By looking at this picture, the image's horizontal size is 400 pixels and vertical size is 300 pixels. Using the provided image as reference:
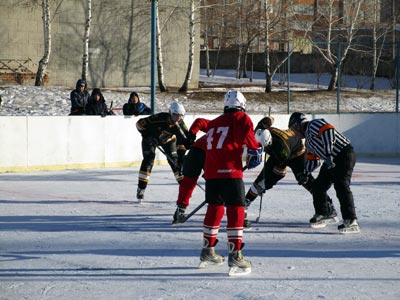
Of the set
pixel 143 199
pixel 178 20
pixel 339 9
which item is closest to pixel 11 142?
pixel 143 199

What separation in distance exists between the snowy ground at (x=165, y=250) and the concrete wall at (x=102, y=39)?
15220mm

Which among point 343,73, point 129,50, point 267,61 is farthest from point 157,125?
point 343,73

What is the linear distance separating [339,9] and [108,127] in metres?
21.4

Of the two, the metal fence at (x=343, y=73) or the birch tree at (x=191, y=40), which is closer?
the metal fence at (x=343, y=73)

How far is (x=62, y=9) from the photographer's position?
2636cm

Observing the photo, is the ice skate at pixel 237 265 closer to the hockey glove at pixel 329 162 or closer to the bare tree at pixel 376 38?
the hockey glove at pixel 329 162

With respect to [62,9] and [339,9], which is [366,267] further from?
[339,9]

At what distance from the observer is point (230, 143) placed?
232 inches

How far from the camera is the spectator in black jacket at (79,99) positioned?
15008 millimetres

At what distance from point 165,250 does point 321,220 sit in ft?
7.03

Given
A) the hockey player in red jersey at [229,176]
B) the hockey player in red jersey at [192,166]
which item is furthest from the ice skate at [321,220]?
the hockey player in red jersey at [229,176]

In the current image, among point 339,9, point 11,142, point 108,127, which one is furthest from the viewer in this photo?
point 339,9

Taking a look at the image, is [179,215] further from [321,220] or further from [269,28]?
[269,28]

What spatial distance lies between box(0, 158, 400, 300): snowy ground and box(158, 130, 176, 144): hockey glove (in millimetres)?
786
